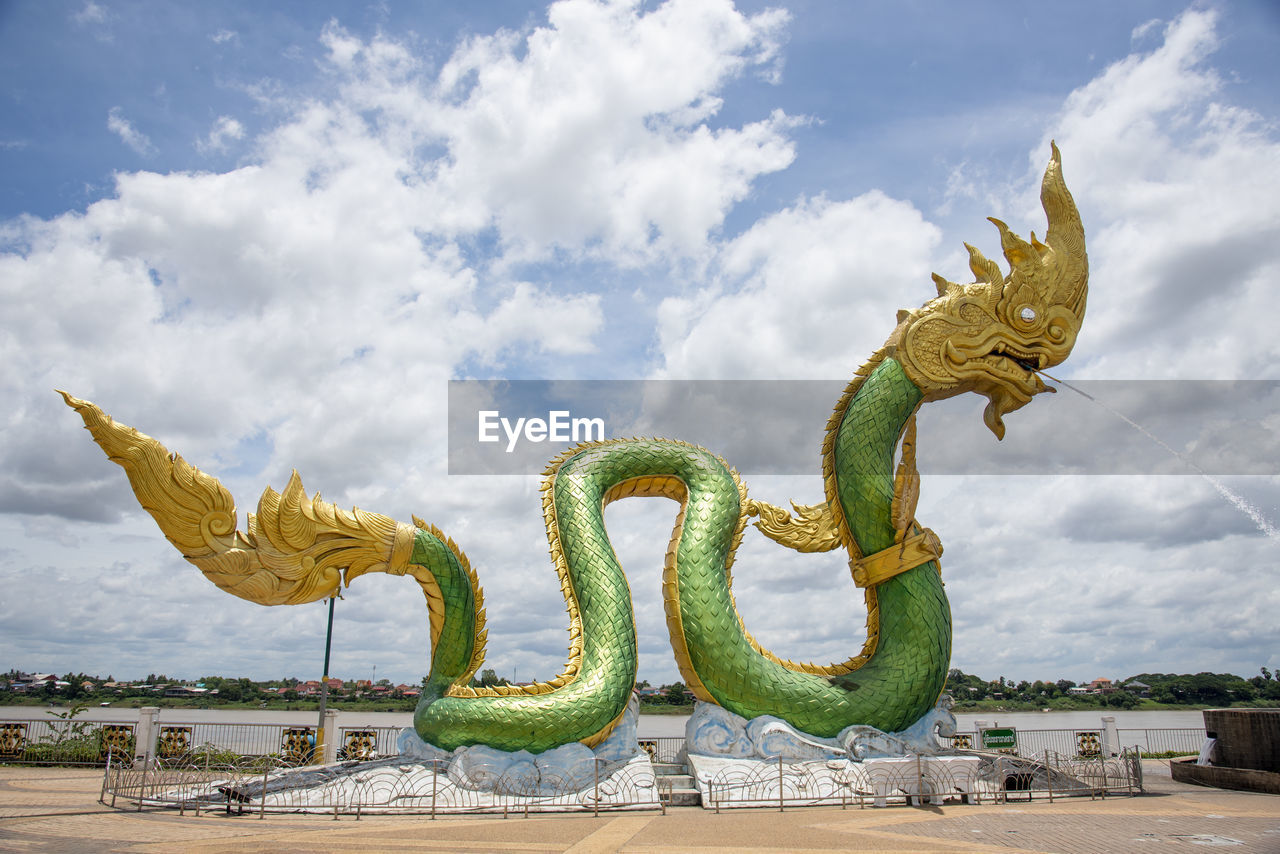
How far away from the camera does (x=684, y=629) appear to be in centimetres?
1006

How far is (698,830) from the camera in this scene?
7.47 metres

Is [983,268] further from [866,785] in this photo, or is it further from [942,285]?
[866,785]

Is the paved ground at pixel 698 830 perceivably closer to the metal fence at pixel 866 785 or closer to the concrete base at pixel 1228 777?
the metal fence at pixel 866 785

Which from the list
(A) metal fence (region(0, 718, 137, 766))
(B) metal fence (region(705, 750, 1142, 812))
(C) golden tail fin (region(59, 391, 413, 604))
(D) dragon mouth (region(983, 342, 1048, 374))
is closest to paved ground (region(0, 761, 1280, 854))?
(B) metal fence (region(705, 750, 1142, 812))

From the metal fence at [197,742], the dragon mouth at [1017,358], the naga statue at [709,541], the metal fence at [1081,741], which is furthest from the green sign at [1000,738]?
the dragon mouth at [1017,358]

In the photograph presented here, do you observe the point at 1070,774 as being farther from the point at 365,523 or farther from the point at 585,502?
the point at 365,523

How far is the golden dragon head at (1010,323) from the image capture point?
35.9 ft

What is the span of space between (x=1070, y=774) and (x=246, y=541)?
35.1 ft

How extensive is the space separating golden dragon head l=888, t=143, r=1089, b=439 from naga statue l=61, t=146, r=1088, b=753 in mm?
24

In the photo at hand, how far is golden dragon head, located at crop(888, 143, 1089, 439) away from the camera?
431 inches

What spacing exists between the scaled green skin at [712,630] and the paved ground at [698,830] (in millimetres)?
1140

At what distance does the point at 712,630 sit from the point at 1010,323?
564 cm

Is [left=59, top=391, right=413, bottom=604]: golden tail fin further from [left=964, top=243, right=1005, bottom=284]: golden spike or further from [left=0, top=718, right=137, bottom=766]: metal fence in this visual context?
[left=964, top=243, right=1005, bottom=284]: golden spike

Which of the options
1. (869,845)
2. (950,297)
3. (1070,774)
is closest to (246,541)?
(869,845)
